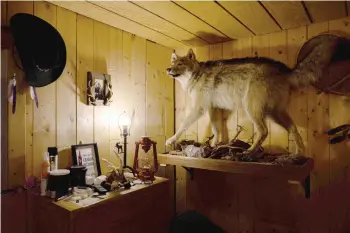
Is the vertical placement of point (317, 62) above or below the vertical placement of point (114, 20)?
below

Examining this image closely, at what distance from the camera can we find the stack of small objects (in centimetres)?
143

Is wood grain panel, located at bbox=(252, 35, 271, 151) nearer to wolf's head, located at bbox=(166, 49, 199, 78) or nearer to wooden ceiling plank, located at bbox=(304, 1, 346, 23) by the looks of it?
wooden ceiling plank, located at bbox=(304, 1, 346, 23)

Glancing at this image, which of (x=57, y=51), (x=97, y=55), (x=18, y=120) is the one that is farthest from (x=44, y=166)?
(x=97, y=55)

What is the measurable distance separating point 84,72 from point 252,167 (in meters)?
1.21

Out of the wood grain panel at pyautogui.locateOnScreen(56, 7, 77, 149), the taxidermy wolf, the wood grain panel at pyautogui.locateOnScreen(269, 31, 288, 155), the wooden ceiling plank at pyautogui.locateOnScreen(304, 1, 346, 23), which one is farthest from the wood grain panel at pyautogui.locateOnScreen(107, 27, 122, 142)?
the wooden ceiling plank at pyautogui.locateOnScreen(304, 1, 346, 23)

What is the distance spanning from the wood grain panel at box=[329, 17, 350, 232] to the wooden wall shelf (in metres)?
0.17

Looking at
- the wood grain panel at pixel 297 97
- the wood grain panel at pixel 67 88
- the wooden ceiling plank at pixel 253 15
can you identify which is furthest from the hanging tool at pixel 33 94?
the wood grain panel at pixel 297 97

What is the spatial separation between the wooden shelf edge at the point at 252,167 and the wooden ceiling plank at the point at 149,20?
3.05 feet

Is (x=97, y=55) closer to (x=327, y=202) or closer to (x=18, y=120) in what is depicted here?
(x=18, y=120)

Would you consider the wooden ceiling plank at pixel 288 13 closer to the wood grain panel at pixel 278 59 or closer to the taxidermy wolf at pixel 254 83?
the wood grain panel at pixel 278 59

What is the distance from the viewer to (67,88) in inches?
58.7

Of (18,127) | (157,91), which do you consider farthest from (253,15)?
(18,127)

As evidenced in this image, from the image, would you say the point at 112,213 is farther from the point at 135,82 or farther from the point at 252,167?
the point at 135,82

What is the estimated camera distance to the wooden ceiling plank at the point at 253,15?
4.60 feet
